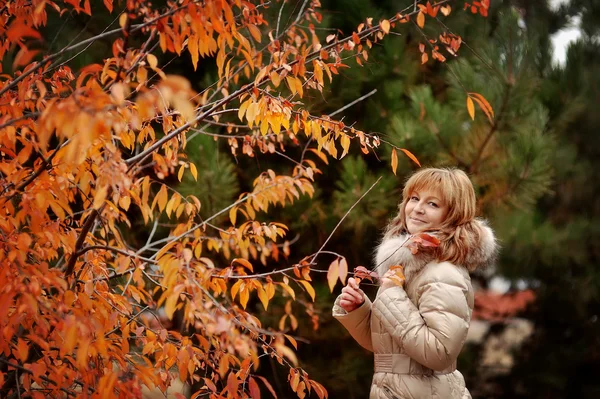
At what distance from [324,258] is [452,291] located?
2.46 m

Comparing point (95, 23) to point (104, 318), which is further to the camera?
point (95, 23)

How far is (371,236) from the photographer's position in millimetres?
4109

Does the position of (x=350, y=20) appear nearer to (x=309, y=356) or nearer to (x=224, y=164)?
(x=224, y=164)

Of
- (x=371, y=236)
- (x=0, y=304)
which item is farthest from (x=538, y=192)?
(x=0, y=304)

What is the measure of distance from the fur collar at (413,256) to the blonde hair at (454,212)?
0.9 inches

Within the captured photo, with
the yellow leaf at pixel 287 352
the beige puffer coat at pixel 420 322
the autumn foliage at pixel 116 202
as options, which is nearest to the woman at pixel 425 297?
the beige puffer coat at pixel 420 322

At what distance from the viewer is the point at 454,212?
207 cm

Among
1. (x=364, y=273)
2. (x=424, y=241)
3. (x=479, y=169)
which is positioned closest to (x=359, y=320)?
(x=364, y=273)

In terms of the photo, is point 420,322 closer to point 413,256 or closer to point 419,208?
point 413,256

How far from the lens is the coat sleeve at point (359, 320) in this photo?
211 cm

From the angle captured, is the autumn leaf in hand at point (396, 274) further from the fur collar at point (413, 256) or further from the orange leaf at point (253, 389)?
the orange leaf at point (253, 389)

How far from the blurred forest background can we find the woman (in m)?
0.81

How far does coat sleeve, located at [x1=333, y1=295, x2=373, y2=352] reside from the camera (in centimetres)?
211

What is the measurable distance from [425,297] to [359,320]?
0.30 m
